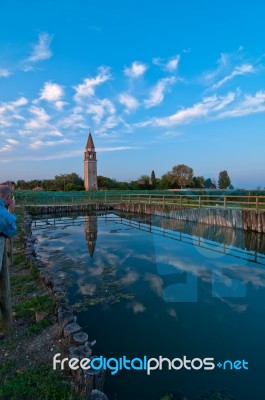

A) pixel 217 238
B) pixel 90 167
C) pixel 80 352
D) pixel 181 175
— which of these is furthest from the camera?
pixel 181 175

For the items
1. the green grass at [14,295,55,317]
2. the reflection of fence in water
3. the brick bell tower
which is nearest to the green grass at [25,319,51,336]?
the green grass at [14,295,55,317]

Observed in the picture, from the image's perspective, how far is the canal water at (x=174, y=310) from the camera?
130 inches

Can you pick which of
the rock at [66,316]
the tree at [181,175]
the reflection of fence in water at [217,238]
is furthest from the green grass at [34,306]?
the tree at [181,175]

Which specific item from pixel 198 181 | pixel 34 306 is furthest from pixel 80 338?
pixel 198 181

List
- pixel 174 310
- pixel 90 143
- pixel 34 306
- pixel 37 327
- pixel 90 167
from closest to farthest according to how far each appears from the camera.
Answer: pixel 37 327 → pixel 34 306 → pixel 174 310 → pixel 90 167 → pixel 90 143

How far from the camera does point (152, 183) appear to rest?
234ft

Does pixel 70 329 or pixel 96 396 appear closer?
pixel 96 396

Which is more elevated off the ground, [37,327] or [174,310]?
[37,327]

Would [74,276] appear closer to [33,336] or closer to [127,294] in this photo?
[127,294]

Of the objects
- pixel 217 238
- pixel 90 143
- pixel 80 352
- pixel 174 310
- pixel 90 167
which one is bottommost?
pixel 174 310

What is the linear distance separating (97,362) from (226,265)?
17.9ft

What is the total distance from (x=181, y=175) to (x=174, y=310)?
6312 cm

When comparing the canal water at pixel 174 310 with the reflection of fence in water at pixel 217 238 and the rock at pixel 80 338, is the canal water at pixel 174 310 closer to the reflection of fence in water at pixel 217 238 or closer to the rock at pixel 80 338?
the reflection of fence in water at pixel 217 238

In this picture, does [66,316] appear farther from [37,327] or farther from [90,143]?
[90,143]
